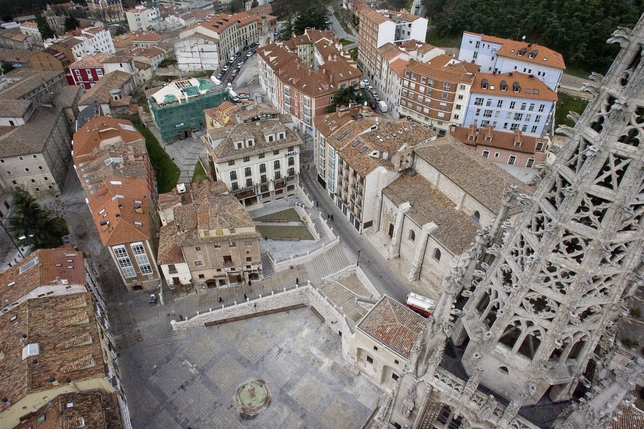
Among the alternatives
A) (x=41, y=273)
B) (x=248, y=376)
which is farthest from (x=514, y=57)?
(x=41, y=273)

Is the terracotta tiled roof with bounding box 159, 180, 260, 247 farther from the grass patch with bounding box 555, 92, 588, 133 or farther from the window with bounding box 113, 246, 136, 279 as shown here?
the grass patch with bounding box 555, 92, 588, 133

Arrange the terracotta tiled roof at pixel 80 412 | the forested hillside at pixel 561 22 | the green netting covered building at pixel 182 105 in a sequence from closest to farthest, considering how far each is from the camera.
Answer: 1. the terracotta tiled roof at pixel 80 412
2. the green netting covered building at pixel 182 105
3. the forested hillside at pixel 561 22

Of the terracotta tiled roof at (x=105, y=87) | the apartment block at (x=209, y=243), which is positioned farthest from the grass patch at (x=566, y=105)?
the terracotta tiled roof at (x=105, y=87)

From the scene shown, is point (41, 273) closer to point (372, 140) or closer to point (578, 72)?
point (372, 140)

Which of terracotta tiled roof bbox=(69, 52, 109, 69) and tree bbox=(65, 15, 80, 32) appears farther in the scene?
tree bbox=(65, 15, 80, 32)

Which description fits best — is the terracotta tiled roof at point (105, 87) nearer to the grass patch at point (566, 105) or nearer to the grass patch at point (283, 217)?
the grass patch at point (283, 217)

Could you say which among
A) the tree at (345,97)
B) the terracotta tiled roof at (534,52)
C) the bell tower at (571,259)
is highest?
the bell tower at (571,259)

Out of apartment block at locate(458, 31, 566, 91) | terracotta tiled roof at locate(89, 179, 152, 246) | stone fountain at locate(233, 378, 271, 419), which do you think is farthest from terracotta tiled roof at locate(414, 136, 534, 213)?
apartment block at locate(458, 31, 566, 91)
